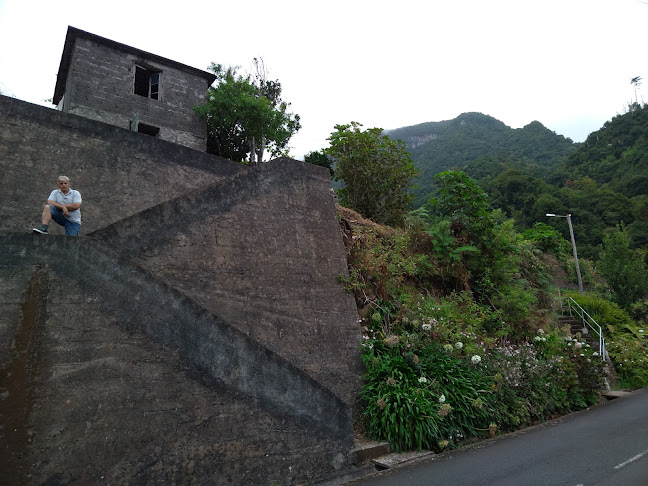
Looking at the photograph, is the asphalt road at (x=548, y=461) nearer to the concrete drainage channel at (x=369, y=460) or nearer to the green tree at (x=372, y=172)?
the concrete drainage channel at (x=369, y=460)

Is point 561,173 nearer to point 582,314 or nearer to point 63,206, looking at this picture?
point 582,314

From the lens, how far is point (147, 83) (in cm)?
1362

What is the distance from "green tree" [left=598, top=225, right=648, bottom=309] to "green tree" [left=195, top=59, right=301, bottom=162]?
Answer: 14.5m

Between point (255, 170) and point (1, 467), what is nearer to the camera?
point (1, 467)

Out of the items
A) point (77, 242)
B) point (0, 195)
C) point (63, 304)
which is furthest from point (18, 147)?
point (63, 304)

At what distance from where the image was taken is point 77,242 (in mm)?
4285

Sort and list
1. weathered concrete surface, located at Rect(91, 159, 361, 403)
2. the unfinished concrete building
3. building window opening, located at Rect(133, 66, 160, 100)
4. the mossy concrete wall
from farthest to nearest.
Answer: building window opening, located at Rect(133, 66, 160, 100), the unfinished concrete building, weathered concrete surface, located at Rect(91, 159, 361, 403), the mossy concrete wall

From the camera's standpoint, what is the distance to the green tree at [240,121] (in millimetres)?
13133

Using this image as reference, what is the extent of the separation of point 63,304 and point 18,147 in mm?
3569

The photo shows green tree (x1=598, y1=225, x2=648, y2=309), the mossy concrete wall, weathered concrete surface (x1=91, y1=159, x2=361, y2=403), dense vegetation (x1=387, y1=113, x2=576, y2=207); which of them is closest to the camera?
the mossy concrete wall

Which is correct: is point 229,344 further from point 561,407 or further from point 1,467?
point 561,407

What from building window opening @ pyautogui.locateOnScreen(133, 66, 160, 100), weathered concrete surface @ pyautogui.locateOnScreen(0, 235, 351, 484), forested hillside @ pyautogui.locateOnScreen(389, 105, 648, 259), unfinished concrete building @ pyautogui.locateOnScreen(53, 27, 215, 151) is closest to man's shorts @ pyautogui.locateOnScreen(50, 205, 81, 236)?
weathered concrete surface @ pyautogui.locateOnScreen(0, 235, 351, 484)

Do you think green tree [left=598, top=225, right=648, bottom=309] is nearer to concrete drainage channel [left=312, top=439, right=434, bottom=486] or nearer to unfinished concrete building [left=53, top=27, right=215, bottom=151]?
concrete drainage channel [left=312, top=439, right=434, bottom=486]

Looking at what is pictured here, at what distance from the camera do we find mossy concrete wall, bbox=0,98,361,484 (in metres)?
3.93
